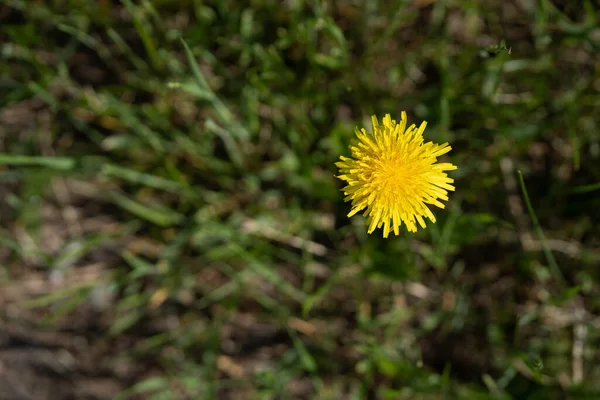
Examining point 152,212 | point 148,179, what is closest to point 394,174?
point 148,179

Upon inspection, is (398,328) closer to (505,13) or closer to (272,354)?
(272,354)

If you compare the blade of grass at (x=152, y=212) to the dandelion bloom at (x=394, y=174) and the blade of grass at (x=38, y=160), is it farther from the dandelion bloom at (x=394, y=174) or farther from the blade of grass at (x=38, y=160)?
the dandelion bloom at (x=394, y=174)

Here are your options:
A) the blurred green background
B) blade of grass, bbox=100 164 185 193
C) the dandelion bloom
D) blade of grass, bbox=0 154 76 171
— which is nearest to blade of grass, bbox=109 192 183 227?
the blurred green background

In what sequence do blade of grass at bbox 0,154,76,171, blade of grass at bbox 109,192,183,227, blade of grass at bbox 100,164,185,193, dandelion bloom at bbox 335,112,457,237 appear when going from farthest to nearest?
blade of grass at bbox 109,192,183,227
blade of grass at bbox 100,164,185,193
blade of grass at bbox 0,154,76,171
dandelion bloom at bbox 335,112,457,237

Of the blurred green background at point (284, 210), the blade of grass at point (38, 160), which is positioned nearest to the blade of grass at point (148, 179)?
the blurred green background at point (284, 210)

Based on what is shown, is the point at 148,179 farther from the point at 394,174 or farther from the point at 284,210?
the point at 394,174

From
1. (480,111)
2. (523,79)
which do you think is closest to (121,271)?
(480,111)

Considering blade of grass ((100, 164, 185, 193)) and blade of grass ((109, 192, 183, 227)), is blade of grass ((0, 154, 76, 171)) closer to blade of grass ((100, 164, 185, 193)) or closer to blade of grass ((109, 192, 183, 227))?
blade of grass ((100, 164, 185, 193))
